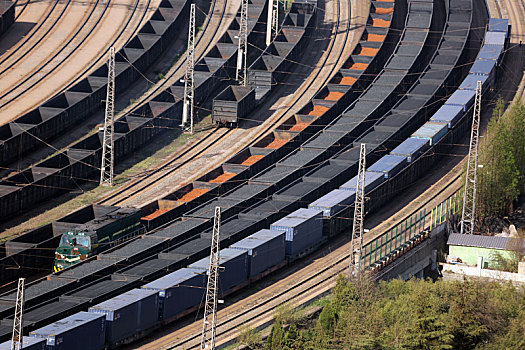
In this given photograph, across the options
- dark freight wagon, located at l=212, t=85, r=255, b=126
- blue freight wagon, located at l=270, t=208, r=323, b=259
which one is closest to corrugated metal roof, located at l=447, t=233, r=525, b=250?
blue freight wagon, located at l=270, t=208, r=323, b=259

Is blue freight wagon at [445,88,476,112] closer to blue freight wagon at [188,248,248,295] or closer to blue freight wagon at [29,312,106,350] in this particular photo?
blue freight wagon at [188,248,248,295]

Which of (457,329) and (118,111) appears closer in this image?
(457,329)

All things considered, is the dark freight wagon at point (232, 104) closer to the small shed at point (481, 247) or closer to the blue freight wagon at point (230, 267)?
the small shed at point (481, 247)

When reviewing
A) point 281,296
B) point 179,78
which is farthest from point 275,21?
point 281,296

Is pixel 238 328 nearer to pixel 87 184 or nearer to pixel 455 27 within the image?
pixel 87 184

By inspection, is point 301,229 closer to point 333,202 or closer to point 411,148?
point 333,202

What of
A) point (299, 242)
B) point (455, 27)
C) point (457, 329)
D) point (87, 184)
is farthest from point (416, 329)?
point (455, 27)
